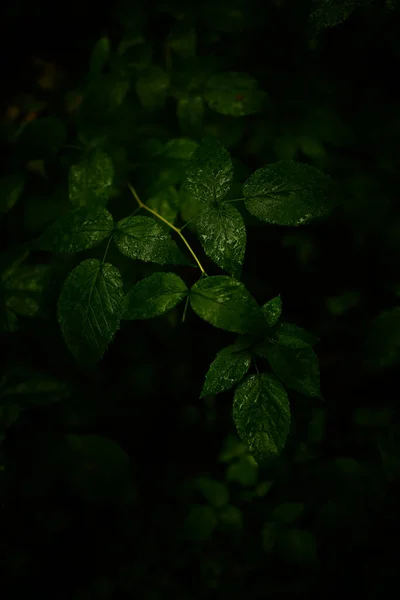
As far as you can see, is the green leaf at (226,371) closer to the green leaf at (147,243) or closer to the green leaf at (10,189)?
the green leaf at (147,243)

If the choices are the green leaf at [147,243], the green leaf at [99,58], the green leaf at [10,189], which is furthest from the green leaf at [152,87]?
the green leaf at [147,243]

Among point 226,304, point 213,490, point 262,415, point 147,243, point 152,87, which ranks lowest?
point 213,490

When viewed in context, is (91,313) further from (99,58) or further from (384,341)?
(99,58)

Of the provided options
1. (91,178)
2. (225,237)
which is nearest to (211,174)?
(225,237)

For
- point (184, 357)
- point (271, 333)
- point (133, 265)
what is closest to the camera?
point (271, 333)

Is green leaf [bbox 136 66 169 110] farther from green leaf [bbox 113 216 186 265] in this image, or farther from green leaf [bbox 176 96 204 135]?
green leaf [bbox 113 216 186 265]

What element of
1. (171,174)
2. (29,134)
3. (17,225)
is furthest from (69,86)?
(171,174)

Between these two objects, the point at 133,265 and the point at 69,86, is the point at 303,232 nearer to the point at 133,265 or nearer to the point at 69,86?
the point at 133,265
